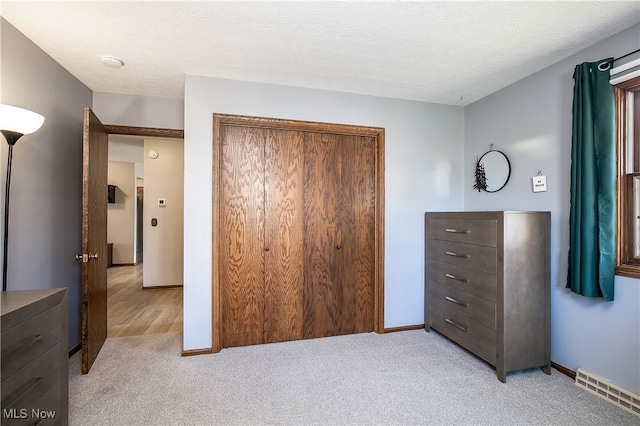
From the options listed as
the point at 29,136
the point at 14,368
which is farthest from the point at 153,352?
the point at 29,136

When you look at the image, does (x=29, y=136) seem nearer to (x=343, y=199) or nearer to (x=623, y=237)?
(x=343, y=199)

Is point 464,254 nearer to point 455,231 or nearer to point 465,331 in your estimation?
point 455,231

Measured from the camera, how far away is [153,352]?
8.51ft

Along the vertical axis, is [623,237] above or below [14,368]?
above

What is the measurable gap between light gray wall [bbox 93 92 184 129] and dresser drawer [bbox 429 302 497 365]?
3.20 m

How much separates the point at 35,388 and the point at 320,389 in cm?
153

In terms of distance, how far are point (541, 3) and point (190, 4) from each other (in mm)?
1975

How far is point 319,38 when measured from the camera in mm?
2008

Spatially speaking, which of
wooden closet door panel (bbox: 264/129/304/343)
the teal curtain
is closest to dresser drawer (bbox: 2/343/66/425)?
wooden closet door panel (bbox: 264/129/304/343)

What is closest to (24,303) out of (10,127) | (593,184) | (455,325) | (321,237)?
(10,127)

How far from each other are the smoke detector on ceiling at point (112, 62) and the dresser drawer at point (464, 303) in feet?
11.0

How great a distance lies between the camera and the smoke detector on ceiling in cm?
225

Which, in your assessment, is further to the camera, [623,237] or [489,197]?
[489,197]

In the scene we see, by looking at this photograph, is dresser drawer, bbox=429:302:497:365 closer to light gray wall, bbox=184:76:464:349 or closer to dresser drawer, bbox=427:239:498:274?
light gray wall, bbox=184:76:464:349
